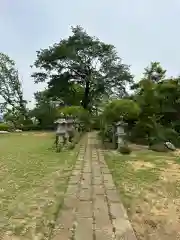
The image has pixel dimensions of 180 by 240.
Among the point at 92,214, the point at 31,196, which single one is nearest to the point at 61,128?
the point at 31,196

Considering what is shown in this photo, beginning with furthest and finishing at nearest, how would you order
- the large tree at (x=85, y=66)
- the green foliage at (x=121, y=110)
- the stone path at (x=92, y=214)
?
the large tree at (x=85, y=66)
the green foliage at (x=121, y=110)
the stone path at (x=92, y=214)

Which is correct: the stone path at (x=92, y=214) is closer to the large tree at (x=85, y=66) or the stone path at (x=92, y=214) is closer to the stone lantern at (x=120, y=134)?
the stone lantern at (x=120, y=134)

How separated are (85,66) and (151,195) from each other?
2638 centimetres

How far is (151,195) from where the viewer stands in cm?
451

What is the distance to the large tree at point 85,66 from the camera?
29.4m

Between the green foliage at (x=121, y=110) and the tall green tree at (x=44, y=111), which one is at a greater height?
the tall green tree at (x=44, y=111)

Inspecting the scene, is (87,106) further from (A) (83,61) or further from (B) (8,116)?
(B) (8,116)

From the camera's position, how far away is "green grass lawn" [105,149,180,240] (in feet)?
10.4

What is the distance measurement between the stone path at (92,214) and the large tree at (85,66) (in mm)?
24688

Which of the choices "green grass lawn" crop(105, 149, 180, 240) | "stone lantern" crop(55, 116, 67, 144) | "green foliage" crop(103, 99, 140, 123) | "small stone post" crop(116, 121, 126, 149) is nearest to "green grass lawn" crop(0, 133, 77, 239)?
"green grass lawn" crop(105, 149, 180, 240)

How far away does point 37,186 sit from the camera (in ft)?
16.1

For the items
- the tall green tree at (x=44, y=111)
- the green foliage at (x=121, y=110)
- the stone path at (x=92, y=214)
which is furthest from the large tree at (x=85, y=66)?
the stone path at (x=92, y=214)

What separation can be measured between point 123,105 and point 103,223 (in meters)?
8.28

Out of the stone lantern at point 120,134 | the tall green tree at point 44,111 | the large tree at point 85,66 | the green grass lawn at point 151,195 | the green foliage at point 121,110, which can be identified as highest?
the large tree at point 85,66
